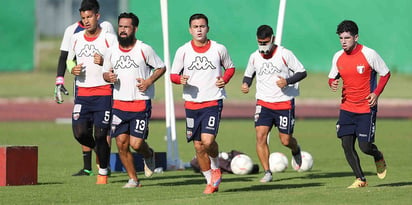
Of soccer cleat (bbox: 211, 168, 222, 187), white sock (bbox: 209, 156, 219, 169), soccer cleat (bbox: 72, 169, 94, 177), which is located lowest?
soccer cleat (bbox: 72, 169, 94, 177)

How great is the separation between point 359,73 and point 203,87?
76.3 inches

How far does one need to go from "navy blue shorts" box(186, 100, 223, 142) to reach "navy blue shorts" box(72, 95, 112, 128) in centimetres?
169

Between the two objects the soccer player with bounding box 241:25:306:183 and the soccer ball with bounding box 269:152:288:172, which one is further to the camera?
the soccer ball with bounding box 269:152:288:172

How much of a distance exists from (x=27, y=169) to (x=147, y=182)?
5.52 ft

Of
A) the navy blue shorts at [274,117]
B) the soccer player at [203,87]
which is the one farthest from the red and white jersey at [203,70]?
the navy blue shorts at [274,117]

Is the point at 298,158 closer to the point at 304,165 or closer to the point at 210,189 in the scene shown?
the point at 304,165

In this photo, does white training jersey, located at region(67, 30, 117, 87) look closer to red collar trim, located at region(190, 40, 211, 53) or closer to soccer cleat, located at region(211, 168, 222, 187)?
red collar trim, located at region(190, 40, 211, 53)

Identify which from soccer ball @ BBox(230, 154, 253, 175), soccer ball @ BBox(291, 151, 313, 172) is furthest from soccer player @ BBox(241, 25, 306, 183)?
soccer ball @ BBox(291, 151, 313, 172)

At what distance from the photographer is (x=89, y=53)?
1434cm

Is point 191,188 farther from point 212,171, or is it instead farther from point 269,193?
point 269,193

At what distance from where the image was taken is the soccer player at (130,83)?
43.6ft

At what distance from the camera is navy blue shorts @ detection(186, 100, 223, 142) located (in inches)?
506

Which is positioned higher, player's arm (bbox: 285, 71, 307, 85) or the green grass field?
player's arm (bbox: 285, 71, 307, 85)

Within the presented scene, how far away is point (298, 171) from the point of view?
16.4 meters
